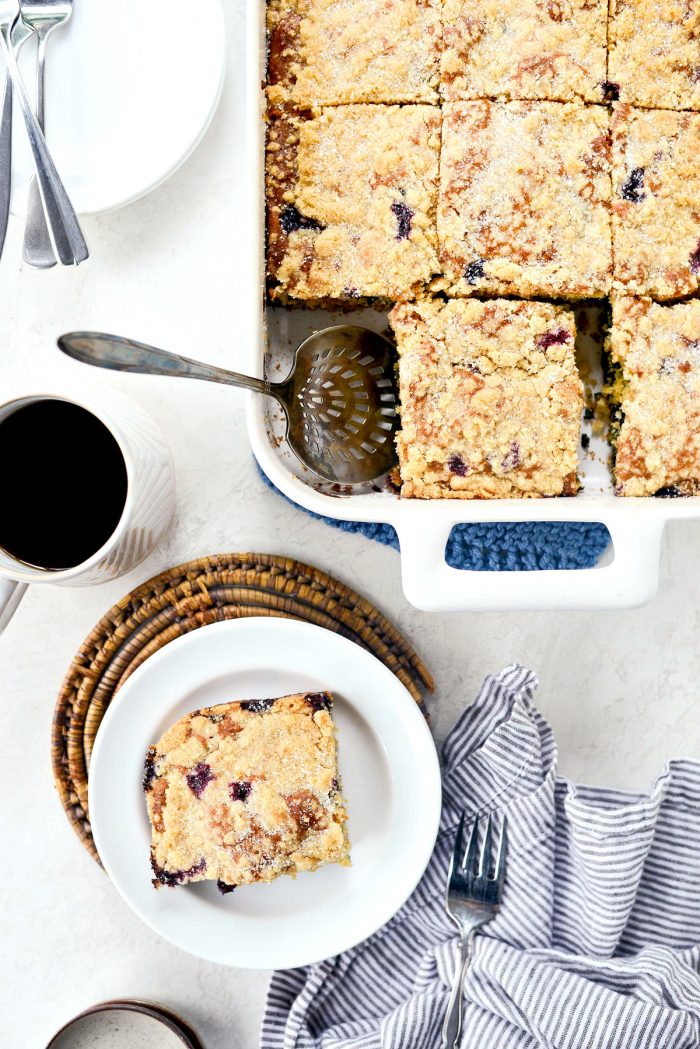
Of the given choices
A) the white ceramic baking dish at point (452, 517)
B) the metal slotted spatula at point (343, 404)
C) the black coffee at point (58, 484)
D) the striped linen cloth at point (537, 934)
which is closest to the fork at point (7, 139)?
the black coffee at point (58, 484)

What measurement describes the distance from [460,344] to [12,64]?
970 millimetres

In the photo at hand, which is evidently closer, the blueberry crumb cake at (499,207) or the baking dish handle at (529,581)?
the baking dish handle at (529,581)

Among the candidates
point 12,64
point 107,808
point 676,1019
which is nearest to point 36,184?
point 12,64

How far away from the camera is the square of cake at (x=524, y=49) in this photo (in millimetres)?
1647

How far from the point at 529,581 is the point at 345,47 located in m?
1.03

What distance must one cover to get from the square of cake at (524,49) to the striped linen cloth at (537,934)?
43.7 inches

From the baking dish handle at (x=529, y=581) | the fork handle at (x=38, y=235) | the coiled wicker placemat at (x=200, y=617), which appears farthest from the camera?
the coiled wicker placemat at (x=200, y=617)

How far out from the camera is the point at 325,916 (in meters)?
1.77

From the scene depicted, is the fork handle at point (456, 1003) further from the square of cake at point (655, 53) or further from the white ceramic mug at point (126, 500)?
the square of cake at point (655, 53)

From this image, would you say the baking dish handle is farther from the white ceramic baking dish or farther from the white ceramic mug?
the white ceramic mug

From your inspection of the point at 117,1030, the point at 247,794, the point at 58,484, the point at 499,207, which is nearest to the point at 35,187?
the point at 58,484

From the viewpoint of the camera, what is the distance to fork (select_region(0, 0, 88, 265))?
1.63m

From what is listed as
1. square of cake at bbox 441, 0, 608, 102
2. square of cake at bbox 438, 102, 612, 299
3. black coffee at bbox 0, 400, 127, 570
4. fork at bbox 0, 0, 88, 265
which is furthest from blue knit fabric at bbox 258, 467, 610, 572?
square of cake at bbox 441, 0, 608, 102

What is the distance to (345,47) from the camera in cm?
165
